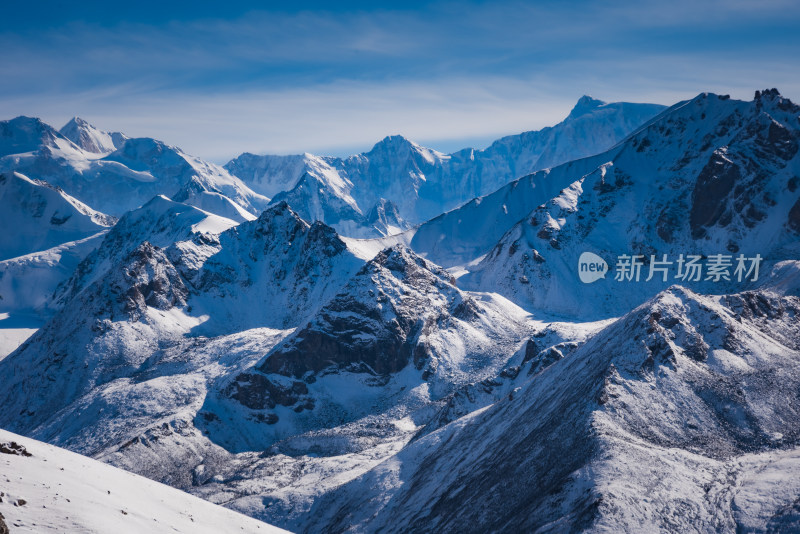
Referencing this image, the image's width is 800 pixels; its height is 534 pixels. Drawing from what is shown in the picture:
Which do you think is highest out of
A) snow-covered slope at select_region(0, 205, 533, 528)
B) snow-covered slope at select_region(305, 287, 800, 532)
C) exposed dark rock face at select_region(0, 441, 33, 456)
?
exposed dark rock face at select_region(0, 441, 33, 456)

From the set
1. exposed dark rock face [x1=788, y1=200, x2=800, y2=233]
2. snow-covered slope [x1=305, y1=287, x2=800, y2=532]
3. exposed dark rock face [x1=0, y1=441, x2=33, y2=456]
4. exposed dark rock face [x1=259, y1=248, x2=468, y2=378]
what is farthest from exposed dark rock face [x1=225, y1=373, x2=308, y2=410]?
exposed dark rock face [x1=788, y1=200, x2=800, y2=233]

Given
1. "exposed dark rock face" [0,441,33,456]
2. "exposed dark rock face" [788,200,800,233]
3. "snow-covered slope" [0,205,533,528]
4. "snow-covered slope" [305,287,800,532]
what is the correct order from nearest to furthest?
"exposed dark rock face" [0,441,33,456] < "snow-covered slope" [305,287,800,532] < "snow-covered slope" [0,205,533,528] < "exposed dark rock face" [788,200,800,233]

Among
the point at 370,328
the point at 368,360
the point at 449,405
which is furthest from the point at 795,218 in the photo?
the point at 368,360

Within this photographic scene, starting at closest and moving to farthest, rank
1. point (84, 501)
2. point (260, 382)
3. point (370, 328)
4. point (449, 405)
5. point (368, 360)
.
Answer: point (84, 501) → point (449, 405) → point (260, 382) → point (368, 360) → point (370, 328)

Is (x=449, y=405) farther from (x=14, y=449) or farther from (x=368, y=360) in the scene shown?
(x=14, y=449)

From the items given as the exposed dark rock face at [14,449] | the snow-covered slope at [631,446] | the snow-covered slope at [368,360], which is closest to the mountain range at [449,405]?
the snow-covered slope at [631,446]

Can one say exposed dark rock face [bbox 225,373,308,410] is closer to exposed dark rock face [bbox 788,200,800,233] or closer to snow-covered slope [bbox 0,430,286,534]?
snow-covered slope [bbox 0,430,286,534]
